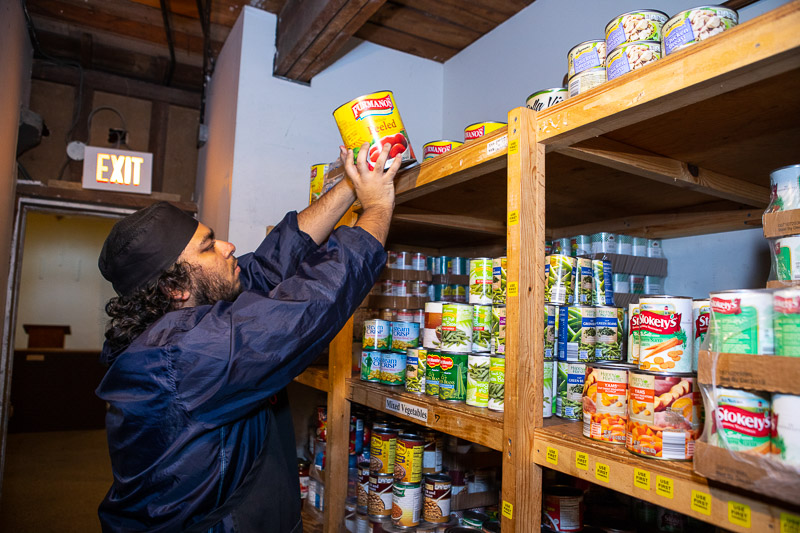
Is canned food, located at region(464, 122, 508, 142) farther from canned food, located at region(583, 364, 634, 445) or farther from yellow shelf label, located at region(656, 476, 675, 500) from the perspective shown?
yellow shelf label, located at region(656, 476, 675, 500)

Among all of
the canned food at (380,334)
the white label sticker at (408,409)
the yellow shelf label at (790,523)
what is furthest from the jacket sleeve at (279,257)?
the yellow shelf label at (790,523)

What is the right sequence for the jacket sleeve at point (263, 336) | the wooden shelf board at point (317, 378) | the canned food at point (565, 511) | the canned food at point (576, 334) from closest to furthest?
the jacket sleeve at point (263, 336) → the canned food at point (576, 334) → the canned food at point (565, 511) → the wooden shelf board at point (317, 378)

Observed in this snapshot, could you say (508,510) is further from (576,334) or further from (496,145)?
(496,145)

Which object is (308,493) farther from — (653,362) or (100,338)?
(100,338)

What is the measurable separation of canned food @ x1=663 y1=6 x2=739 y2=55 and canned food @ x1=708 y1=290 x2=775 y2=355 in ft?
1.54

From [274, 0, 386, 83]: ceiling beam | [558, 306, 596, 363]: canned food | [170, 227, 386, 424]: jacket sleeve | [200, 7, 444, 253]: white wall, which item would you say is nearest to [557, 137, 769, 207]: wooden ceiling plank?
[558, 306, 596, 363]: canned food

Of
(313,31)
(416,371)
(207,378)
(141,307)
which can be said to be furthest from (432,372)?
(313,31)

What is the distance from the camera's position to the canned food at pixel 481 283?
59.7 inches

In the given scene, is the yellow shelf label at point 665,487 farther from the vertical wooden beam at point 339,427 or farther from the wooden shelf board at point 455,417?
the vertical wooden beam at point 339,427

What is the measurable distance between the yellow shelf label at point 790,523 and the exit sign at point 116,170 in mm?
3880

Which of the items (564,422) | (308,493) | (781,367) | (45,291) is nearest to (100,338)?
(45,291)

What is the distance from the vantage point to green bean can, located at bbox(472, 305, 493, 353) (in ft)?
4.80

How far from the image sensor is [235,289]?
1.67 m

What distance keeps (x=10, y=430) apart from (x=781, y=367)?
26.0ft
